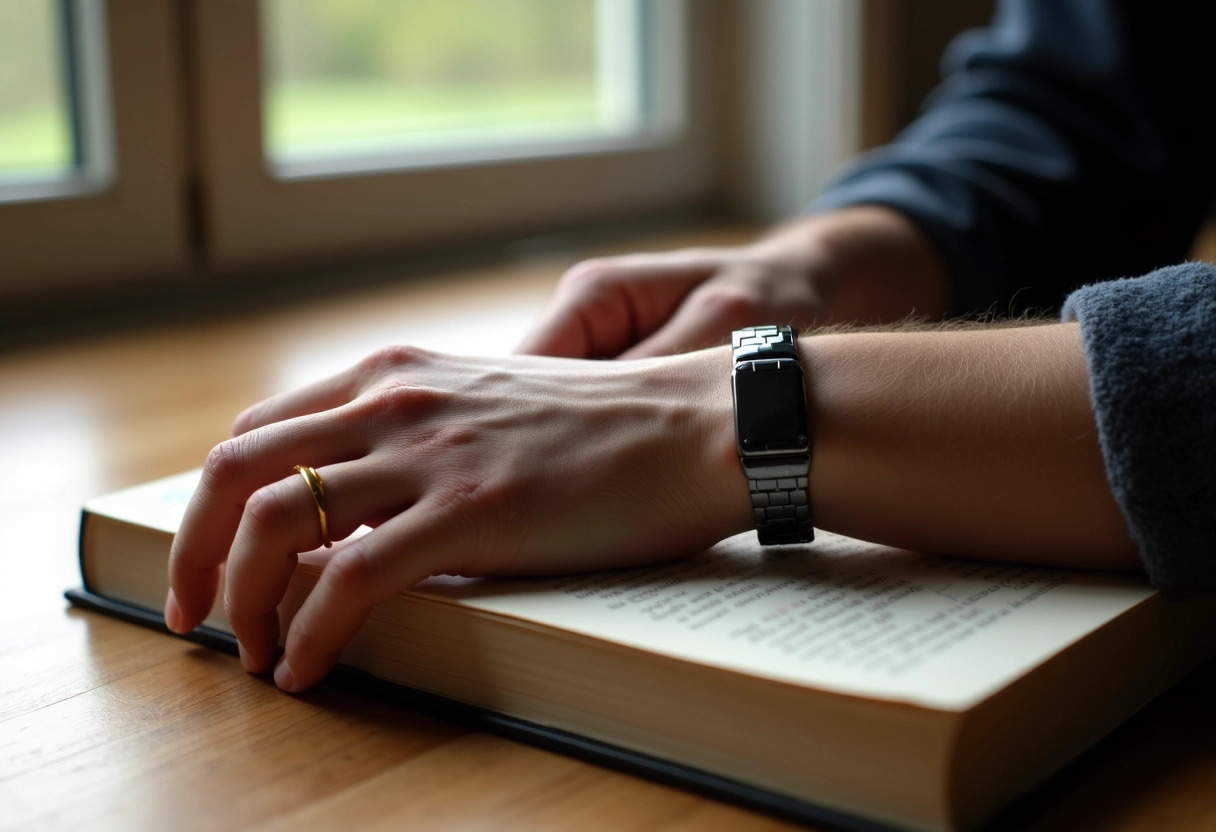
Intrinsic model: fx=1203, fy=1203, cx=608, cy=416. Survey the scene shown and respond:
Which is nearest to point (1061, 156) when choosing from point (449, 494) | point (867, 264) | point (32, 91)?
point (867, 264)

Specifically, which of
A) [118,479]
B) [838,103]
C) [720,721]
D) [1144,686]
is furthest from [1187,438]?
[838,103]

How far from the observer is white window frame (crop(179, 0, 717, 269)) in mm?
1216

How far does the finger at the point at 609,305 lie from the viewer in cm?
68

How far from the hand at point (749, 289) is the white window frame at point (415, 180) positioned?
623mm

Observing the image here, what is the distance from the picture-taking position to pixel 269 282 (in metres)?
1.29

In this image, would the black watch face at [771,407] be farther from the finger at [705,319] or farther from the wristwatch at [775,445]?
the finger at [705,319]

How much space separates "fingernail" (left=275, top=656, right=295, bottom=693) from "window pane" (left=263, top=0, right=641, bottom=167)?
3.05 feet

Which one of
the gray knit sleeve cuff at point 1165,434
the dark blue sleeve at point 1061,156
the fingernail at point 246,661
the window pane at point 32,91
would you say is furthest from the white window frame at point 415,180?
the gray knit sleeve cuff at point 1165,434

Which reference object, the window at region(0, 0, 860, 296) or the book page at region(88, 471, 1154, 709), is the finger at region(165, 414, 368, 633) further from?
the window at region(0, 0, 860, 296)

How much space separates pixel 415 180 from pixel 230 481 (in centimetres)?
100

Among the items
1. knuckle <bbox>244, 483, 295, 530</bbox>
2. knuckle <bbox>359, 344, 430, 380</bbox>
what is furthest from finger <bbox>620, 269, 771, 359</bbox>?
knuckle <bbox>244, 483, 295, 530</bbox>

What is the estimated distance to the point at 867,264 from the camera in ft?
2.73

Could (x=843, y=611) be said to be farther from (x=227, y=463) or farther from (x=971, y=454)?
(x=227, y=463)

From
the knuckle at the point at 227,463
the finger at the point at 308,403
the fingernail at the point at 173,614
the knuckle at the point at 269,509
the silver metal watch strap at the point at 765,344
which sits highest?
the silver metal watch strap at the point at 765,344
